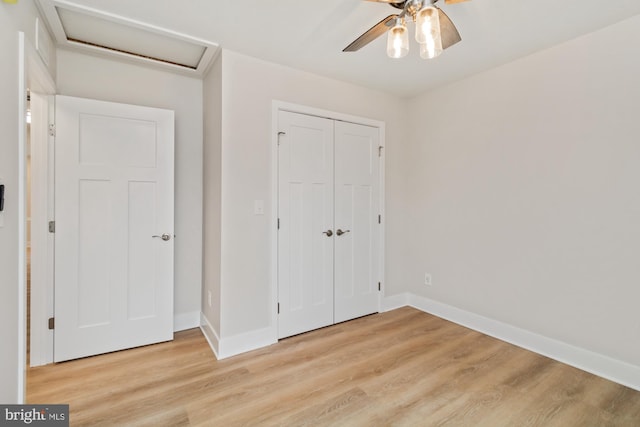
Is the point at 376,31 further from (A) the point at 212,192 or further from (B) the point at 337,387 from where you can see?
(B) the point at 337,387

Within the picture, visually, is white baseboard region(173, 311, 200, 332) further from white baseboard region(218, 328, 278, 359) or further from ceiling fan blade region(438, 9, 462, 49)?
ceiling fan blade region(438, 9, 462, 49)

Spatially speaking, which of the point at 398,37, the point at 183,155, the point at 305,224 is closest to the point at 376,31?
the point at 398,37

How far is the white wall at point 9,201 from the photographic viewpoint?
1.40 meters

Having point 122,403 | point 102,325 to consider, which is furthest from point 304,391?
point 102,325

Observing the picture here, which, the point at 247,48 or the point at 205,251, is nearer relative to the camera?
the point at 247,48

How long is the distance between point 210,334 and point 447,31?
2887 millimetres

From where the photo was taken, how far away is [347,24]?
209 centimetres

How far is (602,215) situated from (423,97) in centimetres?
203

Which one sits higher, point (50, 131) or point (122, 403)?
point (50, 131)

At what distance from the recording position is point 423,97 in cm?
339

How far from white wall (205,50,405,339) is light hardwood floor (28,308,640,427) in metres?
0.42

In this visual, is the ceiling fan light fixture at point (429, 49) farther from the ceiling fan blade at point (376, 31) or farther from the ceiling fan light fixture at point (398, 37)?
the ceiling fan blade at point (376, 31)

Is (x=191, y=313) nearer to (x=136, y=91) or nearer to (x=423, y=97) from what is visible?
(x=136, y=91)

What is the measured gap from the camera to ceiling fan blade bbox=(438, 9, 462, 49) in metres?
1.58
